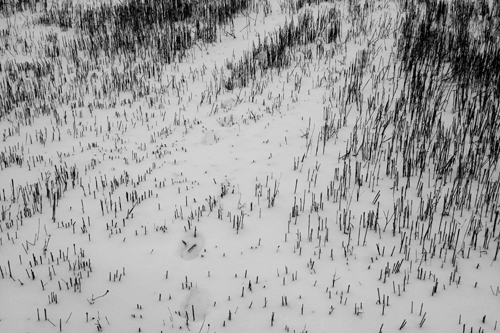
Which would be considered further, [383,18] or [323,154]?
[383,18]

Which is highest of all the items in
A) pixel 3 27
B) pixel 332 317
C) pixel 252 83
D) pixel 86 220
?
pixel 3 27

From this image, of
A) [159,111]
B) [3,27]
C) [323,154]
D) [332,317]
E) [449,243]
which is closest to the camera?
[332,317]

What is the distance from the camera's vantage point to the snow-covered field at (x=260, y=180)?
2.78 metres

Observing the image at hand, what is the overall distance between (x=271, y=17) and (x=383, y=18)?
2.95 metres

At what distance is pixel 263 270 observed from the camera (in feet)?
10.1

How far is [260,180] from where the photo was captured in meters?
4.20

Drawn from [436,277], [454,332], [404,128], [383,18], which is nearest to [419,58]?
[404,128]

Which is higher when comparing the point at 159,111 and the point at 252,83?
the point at 252,83

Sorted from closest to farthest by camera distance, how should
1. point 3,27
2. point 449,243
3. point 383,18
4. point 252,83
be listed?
point 449,243 → point 252,83 → point 383,18 → point 3,27

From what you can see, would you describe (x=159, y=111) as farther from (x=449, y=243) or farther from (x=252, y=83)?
(x=449, y=243)

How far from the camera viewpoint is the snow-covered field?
2775 millimetres

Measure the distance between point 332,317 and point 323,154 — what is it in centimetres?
242

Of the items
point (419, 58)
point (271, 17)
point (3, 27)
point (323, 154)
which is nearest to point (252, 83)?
point (323, 154)

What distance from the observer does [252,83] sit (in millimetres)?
6535
